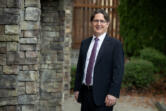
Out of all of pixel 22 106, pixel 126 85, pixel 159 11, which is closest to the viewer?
pixel 22 106

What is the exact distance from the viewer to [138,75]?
9852mm

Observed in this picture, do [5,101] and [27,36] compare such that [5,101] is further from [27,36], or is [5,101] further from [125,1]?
[125,1]

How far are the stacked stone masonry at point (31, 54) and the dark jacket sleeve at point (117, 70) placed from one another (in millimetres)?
1012

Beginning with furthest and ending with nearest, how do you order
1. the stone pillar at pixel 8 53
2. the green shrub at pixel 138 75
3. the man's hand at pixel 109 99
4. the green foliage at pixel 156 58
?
the green foliage at pixel 156 58, the green shrub at pixel 138 75, the man's hand at pixel 109 99, the stone pillar at pixel 8 53

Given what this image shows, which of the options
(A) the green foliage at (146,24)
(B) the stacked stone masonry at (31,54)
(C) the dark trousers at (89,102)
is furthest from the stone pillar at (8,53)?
(A) the green foliage at (146,24)

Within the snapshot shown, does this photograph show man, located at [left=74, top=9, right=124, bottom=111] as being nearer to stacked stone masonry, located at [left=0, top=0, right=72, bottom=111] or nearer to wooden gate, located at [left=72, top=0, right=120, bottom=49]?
stacked stone masonry, located at [left=0, top=0, right=72, bottom=111]

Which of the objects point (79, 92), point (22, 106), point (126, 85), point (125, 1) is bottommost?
point (126, 85)

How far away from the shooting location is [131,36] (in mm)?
12586

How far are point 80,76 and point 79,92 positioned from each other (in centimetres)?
19

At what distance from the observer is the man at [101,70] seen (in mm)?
3641

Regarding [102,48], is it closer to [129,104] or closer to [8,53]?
[8,53]

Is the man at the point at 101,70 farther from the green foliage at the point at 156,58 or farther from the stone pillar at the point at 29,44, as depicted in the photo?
the green foliage at the point at 156,58

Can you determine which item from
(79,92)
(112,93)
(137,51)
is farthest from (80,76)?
(137,51)

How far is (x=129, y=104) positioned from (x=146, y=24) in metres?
4.71
